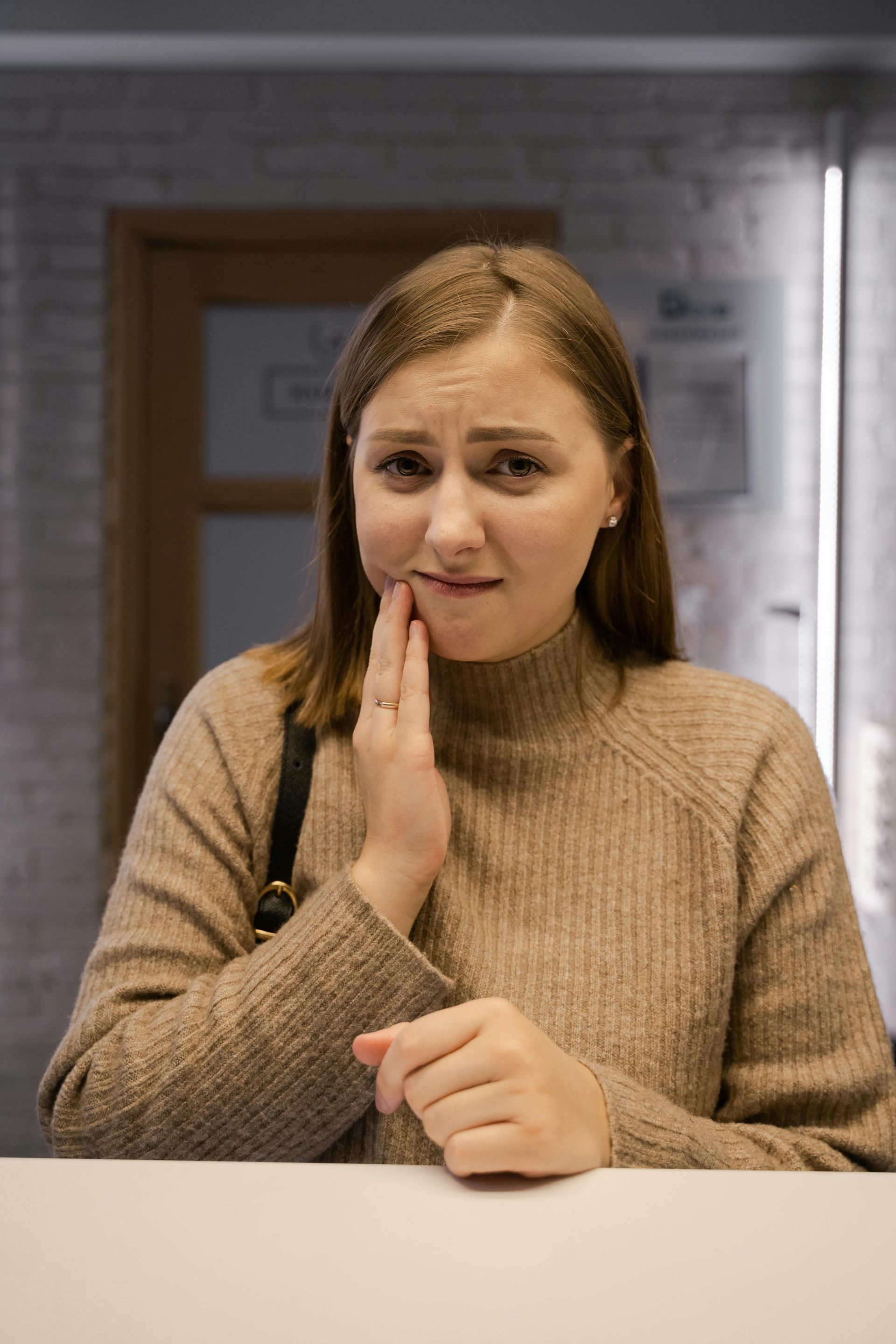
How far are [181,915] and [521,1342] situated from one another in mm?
622

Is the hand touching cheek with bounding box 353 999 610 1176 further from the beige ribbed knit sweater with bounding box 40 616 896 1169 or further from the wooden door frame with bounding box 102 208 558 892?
the wooden door frame with bounding box 102 208 558 892

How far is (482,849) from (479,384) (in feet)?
1.49

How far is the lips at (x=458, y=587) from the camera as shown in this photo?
1.06 meters

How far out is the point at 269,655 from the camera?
4.13 ft

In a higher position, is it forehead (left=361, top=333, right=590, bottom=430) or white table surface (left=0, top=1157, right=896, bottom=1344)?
forehead (left=361, top=333, right=590, bottom=430)

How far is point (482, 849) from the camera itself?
3.69 feet

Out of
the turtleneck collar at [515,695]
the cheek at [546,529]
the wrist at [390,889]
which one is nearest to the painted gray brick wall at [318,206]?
the turtleneck collar at [515,695]

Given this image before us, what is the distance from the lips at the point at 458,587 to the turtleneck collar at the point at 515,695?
114 mm

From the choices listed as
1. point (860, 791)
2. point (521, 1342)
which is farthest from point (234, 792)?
point (860, 791)

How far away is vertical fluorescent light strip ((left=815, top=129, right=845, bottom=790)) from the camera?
3752 millimetres

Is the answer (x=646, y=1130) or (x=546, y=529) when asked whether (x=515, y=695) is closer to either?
(x=546, y=529)

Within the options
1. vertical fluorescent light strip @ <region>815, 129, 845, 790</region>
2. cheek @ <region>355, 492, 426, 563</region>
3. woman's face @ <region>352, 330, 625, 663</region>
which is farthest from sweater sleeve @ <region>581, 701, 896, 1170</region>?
vertical fluorescent light strip @ <region>815, 129, 845, 790</region>

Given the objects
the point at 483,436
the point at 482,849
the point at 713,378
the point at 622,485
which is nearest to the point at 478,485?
the point at 483,436

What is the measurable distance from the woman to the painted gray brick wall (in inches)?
109
